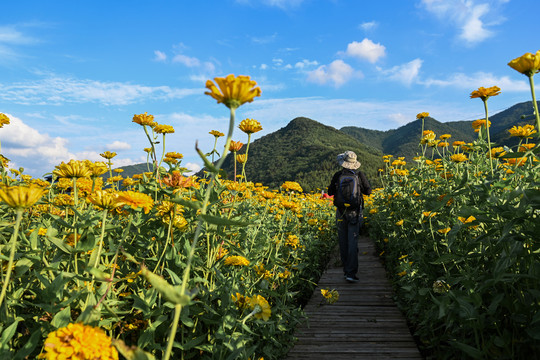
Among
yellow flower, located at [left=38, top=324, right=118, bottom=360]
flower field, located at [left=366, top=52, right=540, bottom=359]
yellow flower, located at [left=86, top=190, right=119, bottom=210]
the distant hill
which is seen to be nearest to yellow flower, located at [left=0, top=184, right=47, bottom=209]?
yellow flower, located at [left=86, top=190, right=119, bottom=210]

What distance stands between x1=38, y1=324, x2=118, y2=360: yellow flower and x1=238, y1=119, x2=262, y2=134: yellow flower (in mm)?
1301

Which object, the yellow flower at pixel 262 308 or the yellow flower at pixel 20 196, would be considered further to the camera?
the yellow flower at pixel 262 308

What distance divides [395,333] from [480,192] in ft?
5.73

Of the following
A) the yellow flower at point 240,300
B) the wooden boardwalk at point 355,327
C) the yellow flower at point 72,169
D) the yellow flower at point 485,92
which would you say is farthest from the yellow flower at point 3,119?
the yellow flower at point 485,92

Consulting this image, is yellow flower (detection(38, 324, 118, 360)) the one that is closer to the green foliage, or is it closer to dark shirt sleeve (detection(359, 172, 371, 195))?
the green foliage

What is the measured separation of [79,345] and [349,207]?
4.20 meters

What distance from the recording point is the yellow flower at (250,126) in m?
1.90

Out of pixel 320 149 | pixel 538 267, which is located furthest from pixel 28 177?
pixel 320 149

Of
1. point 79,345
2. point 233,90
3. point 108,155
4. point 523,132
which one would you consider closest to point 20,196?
point 79,345

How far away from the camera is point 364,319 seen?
3307 millimetres

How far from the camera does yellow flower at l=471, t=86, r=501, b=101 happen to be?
2209 mm

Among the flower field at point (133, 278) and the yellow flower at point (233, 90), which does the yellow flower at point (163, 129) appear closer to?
the flower field at point (133, 278)

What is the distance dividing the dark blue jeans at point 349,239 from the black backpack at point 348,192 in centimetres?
20

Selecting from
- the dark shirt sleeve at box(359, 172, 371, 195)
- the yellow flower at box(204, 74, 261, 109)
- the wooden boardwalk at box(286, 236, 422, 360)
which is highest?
the yellow flower at box(204, 74, 261, 109)
